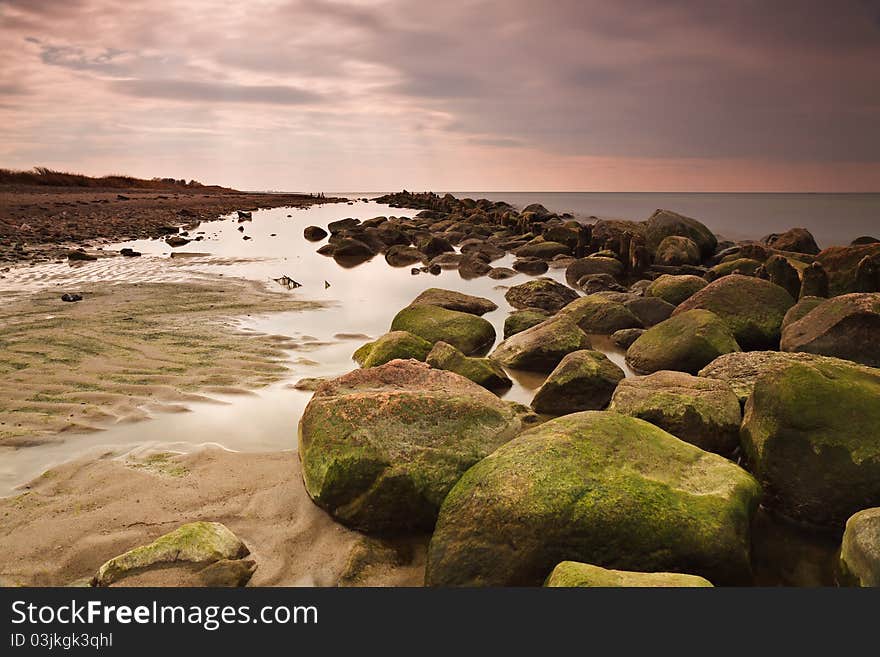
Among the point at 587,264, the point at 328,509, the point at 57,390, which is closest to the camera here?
the point at 328,509

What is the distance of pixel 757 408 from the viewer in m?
4.40

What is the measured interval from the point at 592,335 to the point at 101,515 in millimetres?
6829

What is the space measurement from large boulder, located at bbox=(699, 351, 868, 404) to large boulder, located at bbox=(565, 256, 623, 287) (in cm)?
940

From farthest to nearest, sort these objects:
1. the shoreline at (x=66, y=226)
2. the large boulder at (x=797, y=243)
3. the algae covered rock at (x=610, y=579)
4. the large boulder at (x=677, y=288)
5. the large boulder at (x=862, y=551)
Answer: the large boulder at (x=797, y=243) < the shoreline at (x=66, y=226) < the large boulder at (x=677, y=288) < the large boulder at (x=862, y=551) < the algae covered rock at (x=610, y=579)

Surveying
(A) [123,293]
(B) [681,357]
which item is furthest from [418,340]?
(A) [123,293]

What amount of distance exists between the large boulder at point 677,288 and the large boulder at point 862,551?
7.37 meters

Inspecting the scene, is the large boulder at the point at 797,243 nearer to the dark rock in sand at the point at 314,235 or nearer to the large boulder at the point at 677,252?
the large boulder at the point at 677,252

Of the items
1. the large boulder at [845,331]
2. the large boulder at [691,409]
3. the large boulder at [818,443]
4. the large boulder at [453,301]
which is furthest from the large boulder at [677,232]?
the large boulder at [818,443]

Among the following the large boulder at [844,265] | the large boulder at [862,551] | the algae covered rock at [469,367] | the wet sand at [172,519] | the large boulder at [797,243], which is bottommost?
the wet sand at [172,519]

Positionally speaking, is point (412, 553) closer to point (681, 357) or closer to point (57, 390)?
point (57, 390)

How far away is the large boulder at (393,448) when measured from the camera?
3855 millimetres

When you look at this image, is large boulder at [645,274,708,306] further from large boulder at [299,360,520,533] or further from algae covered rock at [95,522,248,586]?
algae covered rock at [95,522,248,586]

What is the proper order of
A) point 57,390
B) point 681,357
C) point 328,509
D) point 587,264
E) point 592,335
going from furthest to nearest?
point 587,264 → point 592,335 → point 681,357 → point 57,390 → point 328,509

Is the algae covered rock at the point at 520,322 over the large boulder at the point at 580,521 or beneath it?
over
